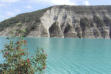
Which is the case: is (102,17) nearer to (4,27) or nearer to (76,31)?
(76,31)

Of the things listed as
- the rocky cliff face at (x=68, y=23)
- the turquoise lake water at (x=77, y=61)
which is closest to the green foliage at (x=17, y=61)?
the turquoise lake water at (x=77, y=61)

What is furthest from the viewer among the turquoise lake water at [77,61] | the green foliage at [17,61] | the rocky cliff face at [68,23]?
the rocky cliff face at [68,23]

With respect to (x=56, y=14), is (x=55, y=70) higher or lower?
lower

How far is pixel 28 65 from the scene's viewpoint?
8148 millimetres

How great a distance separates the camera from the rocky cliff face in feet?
469

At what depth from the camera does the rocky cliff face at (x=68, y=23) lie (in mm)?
142875

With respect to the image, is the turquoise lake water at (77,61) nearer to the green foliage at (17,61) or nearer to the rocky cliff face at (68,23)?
the green foliage at (17,61)

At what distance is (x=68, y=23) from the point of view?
493 feet

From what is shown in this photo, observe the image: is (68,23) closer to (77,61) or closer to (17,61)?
(77,61)

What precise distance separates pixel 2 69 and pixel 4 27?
6181 inches

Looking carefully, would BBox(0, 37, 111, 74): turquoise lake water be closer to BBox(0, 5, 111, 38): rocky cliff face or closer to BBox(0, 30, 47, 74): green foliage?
BBox(0, 30, 47, 74): green foliage

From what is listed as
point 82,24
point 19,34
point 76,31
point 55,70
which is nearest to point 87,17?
point 82,24

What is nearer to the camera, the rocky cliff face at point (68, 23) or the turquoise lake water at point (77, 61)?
the turquoise lake water at point (77, 61)

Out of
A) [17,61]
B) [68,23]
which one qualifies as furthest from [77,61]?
[68,23]
